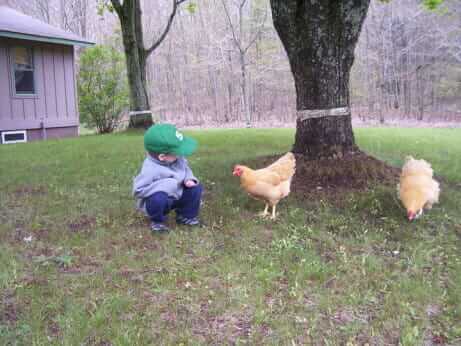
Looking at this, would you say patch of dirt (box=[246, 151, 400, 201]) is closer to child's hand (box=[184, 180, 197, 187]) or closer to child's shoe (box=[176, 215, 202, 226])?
child's shoe (box=[176, 215, 202, 226])

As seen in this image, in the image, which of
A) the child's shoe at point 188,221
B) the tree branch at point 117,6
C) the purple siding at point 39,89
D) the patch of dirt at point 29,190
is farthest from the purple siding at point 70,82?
the child's shoe at point 188,221

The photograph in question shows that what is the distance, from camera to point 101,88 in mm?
15180

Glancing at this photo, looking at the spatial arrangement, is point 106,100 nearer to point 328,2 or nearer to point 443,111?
point 328,2

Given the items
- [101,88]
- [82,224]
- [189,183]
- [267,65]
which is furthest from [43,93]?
[267,65]

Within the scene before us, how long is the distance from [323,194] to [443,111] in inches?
799

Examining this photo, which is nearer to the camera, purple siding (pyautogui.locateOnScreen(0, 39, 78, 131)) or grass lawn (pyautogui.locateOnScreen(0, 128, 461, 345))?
grass lawn (pyautogui.locateOnScreen(0, 128, 461, 345))

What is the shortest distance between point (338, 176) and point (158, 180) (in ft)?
7.34

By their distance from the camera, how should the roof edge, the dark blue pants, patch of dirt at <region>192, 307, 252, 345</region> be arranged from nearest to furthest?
patch of dirt at <region>192, 307, 252, 345</region>
the dark blue pants
the roof edge

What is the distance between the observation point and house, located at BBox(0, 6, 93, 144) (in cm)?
1193

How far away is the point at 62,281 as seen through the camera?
9.64 feet

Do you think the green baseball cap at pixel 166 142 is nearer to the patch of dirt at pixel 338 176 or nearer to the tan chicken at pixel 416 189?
the patch of dirt at pixel 338 176

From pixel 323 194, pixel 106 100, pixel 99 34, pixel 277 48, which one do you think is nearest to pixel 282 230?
pixel 323 194

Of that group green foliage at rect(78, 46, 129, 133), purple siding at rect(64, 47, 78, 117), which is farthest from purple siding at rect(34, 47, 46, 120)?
green foliage at rect(78, 46, 129, 133)

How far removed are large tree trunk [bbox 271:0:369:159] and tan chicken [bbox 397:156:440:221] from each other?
1.06 metres
